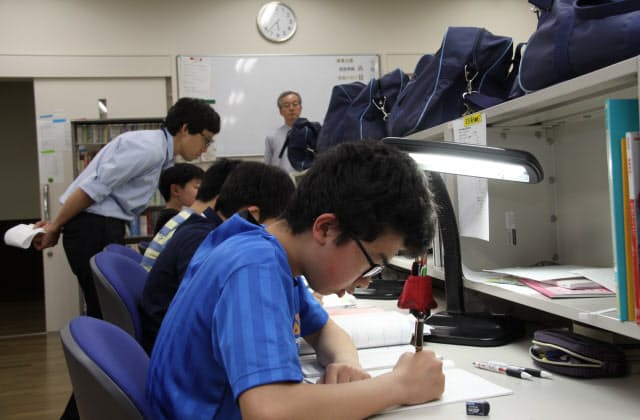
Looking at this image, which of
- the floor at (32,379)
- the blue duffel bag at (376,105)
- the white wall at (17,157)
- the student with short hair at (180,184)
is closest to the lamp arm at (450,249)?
the blue duffel bag at (376,105)

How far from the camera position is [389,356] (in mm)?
1181

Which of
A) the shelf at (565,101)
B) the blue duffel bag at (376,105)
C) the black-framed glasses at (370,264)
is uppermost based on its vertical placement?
the blue duffel bag at (376,105)

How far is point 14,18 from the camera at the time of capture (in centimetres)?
454

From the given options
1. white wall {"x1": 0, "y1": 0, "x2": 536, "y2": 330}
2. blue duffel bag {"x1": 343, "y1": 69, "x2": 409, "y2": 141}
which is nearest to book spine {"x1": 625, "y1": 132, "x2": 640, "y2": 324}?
blue duffel bag {"x1": 343, "y1": 69, "x2": 409, "y2": 141}

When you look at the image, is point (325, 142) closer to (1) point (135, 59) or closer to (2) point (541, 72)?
(2) point (541, 72)

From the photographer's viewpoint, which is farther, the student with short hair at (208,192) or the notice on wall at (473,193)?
the student with short hair at (208,192)

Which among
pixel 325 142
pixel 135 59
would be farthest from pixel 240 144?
pixel 325 142

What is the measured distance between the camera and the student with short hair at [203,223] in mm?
1580

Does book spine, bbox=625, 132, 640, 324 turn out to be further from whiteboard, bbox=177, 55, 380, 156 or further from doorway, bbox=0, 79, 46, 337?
doorway, bbox=0, 79, 46, 337

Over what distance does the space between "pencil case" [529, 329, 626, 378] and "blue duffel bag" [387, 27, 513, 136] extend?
2.09ft

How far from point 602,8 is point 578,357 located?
59 centimetres

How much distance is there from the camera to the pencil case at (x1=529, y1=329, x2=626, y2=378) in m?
0.99

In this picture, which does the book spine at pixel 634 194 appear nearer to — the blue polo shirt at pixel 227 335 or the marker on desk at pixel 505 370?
the marker on desk at pixel 505 370

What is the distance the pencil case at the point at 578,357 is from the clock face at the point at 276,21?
4253 millimetres
